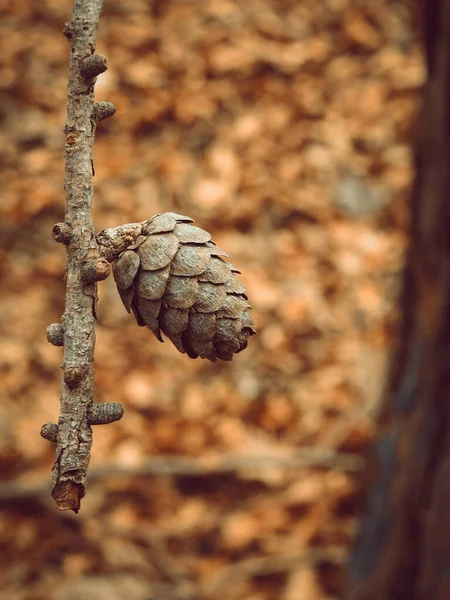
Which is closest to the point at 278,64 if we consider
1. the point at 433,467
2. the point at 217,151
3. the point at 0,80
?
the point at 217,151

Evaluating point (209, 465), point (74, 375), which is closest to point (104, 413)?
point (74, 375)

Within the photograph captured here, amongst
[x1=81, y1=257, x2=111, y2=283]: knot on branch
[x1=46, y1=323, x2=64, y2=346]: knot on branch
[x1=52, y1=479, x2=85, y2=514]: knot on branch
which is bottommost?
[x1=52, y1=479, x2=85, y2=514]: knot on branch

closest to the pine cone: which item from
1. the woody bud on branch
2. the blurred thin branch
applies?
the woody bud on branch

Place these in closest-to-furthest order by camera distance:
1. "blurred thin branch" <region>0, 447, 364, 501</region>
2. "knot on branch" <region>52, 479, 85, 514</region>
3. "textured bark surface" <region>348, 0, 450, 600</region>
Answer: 1. "knot on branch" <region>52, 479, 85, 514</region>
2. "textured bark surface" <region>348, 0, 450, 600</region>
3. "blurred thin branch" <region>0, 447, 364, 501</region>

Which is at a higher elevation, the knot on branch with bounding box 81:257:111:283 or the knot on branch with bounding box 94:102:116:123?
the knot on branch with bounding box 94:102:116:123

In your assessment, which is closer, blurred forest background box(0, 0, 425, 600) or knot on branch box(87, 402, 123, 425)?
knot on branch box(87, 402, 123, 425)

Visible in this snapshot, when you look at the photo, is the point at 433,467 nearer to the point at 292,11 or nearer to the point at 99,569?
the point at 99,569

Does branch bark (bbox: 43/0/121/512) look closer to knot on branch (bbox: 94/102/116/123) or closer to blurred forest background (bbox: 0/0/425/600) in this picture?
knot on branch (bbox: 94/102/116/123)
